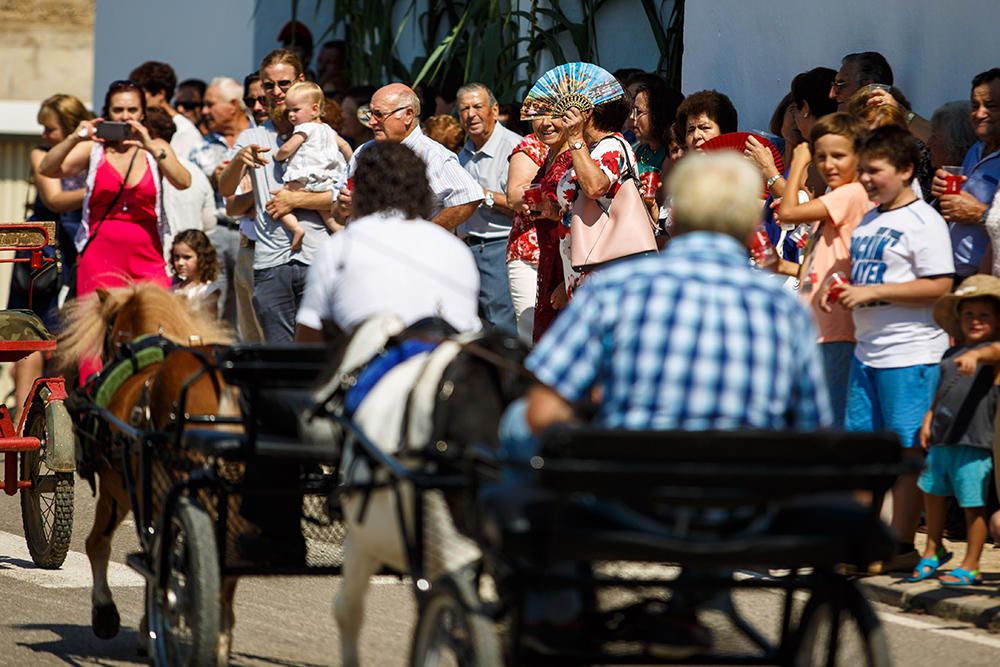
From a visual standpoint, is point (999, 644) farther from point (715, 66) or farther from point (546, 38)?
point (546, 38)

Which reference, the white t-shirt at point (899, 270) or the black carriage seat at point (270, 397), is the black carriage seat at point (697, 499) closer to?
the black carriage seat at point (270, 397)

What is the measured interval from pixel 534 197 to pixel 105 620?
14.0 ft

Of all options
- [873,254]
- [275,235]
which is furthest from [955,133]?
[275,235]

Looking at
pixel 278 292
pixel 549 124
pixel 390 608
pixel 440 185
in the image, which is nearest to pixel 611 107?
pixel 549 124

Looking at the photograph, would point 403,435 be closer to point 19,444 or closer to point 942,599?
point 942,599

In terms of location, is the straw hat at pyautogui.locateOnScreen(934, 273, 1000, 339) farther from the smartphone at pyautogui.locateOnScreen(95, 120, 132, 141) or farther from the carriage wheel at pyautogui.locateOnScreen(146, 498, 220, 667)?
the smartphone at pyautogui.locateOnScreen(95, 120, 132, 141)

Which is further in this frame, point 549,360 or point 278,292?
point 278,292

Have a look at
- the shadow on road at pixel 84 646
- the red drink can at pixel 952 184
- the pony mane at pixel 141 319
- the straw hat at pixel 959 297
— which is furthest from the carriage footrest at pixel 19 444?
the red drink can at pixel 952 184

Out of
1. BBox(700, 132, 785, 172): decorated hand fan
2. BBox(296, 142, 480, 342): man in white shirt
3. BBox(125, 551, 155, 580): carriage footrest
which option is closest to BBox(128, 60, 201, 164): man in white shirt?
BBox(700, 132, 785, 172): decorated hand fan

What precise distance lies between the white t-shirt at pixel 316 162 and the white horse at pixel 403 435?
612cm

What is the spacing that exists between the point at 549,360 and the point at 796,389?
69 cm

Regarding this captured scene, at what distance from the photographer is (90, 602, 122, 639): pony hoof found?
7.45m

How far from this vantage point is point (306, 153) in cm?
1188

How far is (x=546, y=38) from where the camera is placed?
14.6 m
